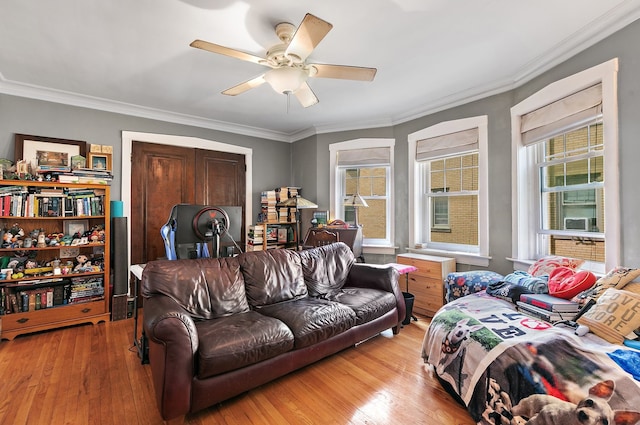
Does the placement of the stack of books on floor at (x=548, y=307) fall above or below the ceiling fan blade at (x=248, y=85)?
below

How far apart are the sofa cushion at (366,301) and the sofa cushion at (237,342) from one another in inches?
28.3

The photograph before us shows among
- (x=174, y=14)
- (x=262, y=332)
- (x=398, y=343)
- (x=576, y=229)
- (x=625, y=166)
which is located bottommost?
(x=398, y=343)

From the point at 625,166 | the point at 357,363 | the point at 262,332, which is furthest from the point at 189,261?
the point at 625,166

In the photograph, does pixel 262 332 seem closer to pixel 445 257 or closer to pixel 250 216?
pixel 445 257

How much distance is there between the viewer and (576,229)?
269cm

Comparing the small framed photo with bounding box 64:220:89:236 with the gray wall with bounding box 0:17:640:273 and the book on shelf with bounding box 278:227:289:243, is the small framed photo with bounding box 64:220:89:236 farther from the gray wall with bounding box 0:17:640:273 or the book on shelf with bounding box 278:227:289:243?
the book on shelf with bounding box 278:227:289:243

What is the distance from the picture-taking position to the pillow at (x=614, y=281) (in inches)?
73.7

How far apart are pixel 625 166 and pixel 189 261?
10.9 feet

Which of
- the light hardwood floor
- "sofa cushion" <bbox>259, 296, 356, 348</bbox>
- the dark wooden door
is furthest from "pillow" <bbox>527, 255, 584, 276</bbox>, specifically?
the dark wooden door

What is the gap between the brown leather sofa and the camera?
1.66 m

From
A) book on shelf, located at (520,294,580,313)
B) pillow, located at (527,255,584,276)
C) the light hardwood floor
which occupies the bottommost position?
the light hardwood floor

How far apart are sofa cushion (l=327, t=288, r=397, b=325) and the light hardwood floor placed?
327mm

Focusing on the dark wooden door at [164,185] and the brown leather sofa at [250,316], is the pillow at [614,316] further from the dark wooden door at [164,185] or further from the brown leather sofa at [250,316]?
the dark wooden door at [164,185]

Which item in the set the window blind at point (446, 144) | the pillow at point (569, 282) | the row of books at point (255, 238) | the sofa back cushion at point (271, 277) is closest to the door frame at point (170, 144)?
the row of books at point (255, 238)
